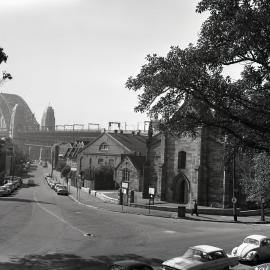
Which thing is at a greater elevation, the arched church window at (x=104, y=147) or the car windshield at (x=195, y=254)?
the arched church window at (x=104, y=147)

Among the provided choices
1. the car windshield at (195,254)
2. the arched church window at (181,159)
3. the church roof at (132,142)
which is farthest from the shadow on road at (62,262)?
the church roof at (132,142)

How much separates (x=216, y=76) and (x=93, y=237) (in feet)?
49.0

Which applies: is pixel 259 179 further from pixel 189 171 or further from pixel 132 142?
pixel 132 142

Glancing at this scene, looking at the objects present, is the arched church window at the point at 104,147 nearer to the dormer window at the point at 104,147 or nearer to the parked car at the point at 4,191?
the dormer window at the point at 104,147

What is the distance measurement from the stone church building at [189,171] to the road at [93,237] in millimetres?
10459

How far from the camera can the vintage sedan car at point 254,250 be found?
2144 cm

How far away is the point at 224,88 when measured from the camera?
1730 cm

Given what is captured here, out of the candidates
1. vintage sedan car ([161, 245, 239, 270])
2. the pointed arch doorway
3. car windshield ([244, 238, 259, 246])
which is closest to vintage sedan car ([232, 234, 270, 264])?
car windshield ([244, 238, 259, 246])

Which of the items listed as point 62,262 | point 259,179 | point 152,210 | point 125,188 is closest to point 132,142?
point 125,188

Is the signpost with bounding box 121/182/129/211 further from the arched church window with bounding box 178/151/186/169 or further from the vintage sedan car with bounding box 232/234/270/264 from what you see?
the vintage sedan car with bounding box 232/234/270/264

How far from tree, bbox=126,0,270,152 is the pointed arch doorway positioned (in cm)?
3446

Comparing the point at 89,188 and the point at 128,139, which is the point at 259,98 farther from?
the point at 128,139

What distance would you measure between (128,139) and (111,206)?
3507 cm

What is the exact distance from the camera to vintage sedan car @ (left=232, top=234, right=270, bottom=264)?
844 inches
